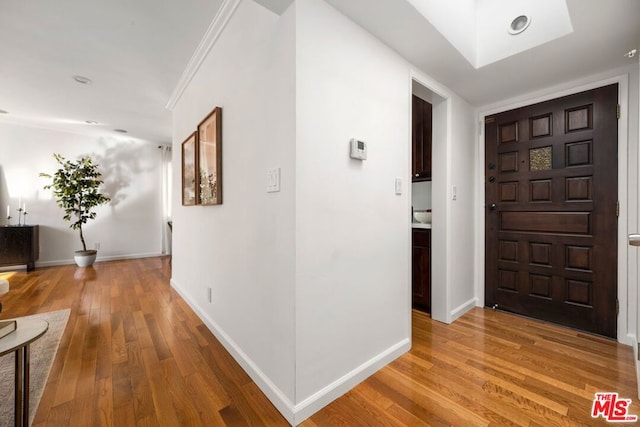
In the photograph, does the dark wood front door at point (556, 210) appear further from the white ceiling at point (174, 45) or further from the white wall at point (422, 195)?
the white wall at point (422, 195)

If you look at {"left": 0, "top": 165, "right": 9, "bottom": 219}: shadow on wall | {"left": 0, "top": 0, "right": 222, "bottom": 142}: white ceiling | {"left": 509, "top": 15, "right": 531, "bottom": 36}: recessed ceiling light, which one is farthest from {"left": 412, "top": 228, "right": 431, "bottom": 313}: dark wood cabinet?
{"left": 0, "top": 165, "right": 9, "bottom": 219}: shadow on wall

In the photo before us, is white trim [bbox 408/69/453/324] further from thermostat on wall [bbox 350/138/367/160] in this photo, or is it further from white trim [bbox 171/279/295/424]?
white trim [bbox 171/279/295/424]

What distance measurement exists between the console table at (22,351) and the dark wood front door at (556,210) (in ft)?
11.1

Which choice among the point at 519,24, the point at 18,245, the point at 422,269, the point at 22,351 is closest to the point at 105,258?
the point at 18,245

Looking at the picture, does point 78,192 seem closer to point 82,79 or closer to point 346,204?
point 82,79

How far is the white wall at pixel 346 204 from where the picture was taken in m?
1.33

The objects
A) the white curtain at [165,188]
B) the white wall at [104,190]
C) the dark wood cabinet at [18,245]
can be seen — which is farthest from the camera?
the white curtain at [165,188]

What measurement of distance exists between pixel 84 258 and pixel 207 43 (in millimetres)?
4567

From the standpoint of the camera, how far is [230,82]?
75.7 inches

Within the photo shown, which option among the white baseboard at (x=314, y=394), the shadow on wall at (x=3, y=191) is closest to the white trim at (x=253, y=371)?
the white baseboard at (x=314, y=394)

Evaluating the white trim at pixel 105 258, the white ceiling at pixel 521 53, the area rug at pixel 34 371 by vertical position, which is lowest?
the area rug at pixel 34 371

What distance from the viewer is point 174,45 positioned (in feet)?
7.64

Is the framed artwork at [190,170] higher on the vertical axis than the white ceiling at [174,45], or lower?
lower

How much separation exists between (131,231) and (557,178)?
270 inches
